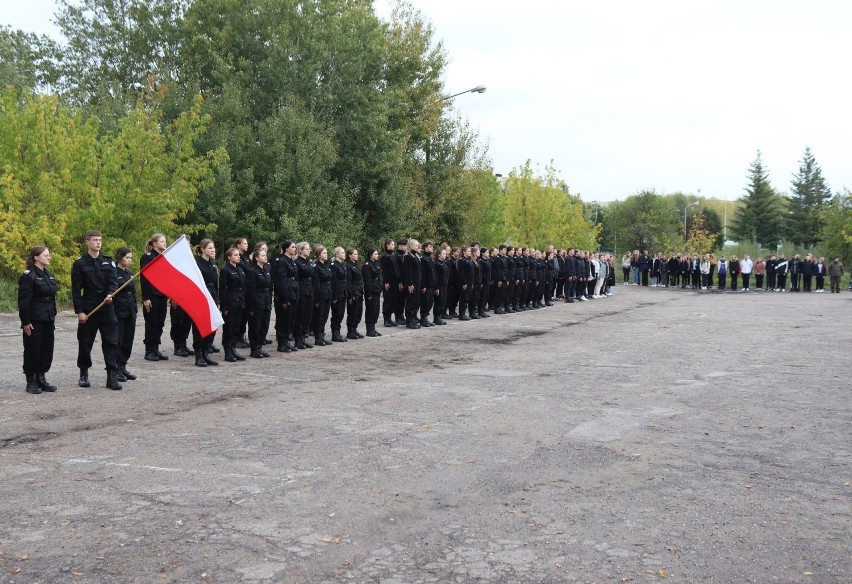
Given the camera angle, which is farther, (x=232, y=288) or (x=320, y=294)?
(x=320, y=294)

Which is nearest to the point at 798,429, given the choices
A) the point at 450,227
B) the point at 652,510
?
the point at 652,510

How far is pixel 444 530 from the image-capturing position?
5465 millimetres

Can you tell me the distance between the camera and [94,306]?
1102 centimetres

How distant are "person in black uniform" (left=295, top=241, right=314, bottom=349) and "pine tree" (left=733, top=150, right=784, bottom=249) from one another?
7825 centimetres

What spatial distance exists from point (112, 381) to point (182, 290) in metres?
1.64

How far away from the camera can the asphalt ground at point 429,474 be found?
16.3ft

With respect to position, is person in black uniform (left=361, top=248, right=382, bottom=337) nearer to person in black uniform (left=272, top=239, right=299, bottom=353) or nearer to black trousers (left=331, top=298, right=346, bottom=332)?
black trousers (left=331, top=298, right=346, bottom=332)

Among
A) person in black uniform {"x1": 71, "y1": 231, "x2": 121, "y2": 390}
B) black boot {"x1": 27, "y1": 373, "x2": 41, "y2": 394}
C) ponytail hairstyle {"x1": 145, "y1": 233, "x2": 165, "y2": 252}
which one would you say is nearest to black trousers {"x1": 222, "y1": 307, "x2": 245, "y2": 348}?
ponytail hairstyle {"x1": 145, "y1": 233, "x2": 165, "y2": 252}

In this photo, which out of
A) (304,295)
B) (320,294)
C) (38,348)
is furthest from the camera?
(320,294)

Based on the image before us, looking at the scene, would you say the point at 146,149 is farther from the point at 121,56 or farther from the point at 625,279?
the point at 625,279

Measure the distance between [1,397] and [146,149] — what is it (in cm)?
1587

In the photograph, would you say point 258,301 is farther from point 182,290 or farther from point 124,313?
point 124,313

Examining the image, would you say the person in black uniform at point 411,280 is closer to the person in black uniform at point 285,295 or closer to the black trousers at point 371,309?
the black trousers at point 371,309

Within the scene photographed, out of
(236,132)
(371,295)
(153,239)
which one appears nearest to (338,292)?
(371,295)
